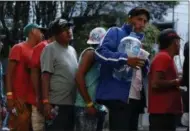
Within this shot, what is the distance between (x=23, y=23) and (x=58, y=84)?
15056mm

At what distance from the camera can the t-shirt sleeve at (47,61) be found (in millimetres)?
3992

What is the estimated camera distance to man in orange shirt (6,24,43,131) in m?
4.33

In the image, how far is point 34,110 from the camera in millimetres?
4270

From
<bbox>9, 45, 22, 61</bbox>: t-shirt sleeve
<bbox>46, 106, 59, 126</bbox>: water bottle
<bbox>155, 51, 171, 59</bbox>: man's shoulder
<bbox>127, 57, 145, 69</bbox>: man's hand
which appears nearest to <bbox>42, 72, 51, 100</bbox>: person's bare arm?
<bbox>46, 106, 59, 126</bbox>: water bottle

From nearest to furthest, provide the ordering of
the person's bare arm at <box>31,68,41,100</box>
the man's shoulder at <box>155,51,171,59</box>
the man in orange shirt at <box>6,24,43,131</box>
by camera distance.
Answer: the man's shoulder at <box>155,51,171,59</box> → the person's bare arm at <box>31,68,41,100</box> → the man in orange shirt at <box>6,24,43,131</box>

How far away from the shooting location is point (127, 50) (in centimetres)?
352

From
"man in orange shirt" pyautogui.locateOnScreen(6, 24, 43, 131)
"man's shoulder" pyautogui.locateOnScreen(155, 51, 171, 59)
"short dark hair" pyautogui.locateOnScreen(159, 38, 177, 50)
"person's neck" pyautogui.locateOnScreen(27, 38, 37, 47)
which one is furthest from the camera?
"person's neck" pyautogui.locateOnScreen(27, 38, 37, 47)

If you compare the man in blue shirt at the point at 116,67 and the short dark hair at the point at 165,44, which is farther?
the short dark hair at the point at 165,44

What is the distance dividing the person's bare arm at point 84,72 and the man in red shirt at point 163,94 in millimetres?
545

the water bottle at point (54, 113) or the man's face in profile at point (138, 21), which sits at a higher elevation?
the man's face in profile at point (138, 21)

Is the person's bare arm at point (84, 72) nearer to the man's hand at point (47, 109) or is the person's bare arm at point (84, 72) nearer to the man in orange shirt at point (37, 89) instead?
the man's hand at point (47, 109)

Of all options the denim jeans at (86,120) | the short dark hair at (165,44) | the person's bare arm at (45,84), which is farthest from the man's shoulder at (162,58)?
the person's bare arm at (45,84)

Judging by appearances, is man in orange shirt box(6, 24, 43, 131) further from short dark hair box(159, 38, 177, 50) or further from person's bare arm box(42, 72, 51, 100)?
short dark hair box(159, 38, 177, 50)

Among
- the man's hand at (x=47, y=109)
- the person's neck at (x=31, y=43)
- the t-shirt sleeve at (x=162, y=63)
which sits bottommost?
the man's hand at (x=47, y=109)
